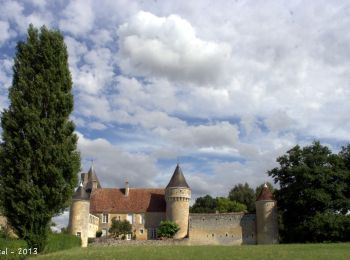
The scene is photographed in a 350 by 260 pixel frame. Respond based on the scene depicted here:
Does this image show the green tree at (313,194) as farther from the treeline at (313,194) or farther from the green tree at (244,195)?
the green tree at (244,195)

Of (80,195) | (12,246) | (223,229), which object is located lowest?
(223,229)

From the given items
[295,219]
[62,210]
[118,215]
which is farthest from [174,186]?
[62,210]

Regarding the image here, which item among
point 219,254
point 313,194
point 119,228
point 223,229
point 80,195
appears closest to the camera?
point 219,254

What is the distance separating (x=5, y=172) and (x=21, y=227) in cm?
263

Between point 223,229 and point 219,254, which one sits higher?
point 223,229

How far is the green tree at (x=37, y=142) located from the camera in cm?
2066

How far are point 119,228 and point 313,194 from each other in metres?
23.5

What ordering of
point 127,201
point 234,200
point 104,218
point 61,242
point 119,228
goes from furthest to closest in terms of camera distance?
point 234,200 → point 127,201 → point 104,218 → point 119,228 → point 61,242

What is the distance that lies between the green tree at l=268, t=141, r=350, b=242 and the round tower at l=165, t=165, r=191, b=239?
40.5 feet

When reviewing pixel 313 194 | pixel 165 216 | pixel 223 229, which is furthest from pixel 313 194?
pixel 165 216

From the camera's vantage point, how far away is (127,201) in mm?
61719

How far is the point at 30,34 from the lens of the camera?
22.3m

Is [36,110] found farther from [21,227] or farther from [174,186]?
[174,186]

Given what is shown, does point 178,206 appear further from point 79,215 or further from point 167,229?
point 79,215
